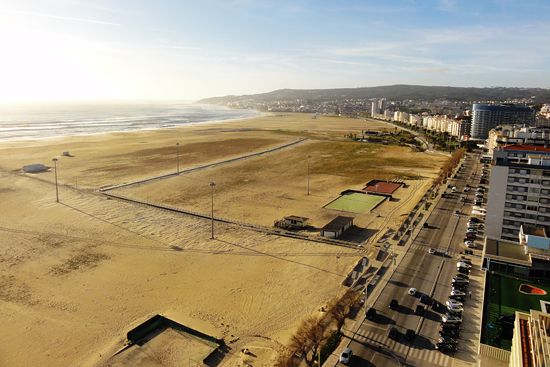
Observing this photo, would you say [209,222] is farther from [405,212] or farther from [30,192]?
[30,192]

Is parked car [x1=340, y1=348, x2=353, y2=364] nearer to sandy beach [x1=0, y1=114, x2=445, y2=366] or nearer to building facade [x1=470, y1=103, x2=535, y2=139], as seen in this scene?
sandy beach [x1=0, y1=114, x2=445, y2=366]

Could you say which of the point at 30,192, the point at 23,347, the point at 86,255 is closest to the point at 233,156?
the point at 30,192

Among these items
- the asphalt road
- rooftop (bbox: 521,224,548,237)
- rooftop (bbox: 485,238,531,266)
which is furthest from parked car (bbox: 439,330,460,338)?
rooftop (bbox: 521,224,548,237)

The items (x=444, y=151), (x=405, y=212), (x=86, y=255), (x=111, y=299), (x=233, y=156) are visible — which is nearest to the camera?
(x=111, y=299)

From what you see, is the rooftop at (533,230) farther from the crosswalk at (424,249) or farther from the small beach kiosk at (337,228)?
the small beach kiosk at (337,228)

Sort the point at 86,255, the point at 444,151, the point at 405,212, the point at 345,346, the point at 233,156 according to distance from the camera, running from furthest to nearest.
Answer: the point at 444,151 < the point at 233,156 < the point at 405,212 < the point at 86,255 < the point at 345,346

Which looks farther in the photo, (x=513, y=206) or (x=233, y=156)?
(x=233, y=156)

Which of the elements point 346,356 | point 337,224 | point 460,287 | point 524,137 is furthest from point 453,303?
point 524,137
